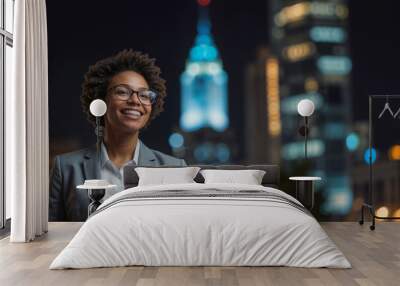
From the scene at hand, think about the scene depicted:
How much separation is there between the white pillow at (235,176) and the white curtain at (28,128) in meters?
1.93

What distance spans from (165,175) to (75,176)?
146 cm

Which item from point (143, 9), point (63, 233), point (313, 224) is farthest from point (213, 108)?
point (313, 224)

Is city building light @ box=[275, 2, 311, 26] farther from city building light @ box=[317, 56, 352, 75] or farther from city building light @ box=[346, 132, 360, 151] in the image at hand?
city building light @ box=[346, 132, 360, 151]

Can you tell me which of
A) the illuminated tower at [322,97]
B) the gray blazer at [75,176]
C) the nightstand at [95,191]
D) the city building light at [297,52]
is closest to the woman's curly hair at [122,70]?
the gray blazer at [75,176]

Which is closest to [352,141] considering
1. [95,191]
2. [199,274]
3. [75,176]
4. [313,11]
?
[313,11]

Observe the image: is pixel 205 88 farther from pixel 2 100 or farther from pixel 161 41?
pixel 2 100

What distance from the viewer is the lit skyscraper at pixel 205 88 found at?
25.2 ft

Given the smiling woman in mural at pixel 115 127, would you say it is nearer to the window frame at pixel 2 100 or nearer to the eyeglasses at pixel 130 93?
the eyeglasses at pixel 130 93

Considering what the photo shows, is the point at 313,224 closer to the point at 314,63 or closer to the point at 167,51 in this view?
the point at 167,51

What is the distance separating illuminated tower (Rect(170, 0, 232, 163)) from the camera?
764 centimetres

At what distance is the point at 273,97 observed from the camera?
7.75 meters

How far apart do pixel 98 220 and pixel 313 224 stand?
1719 millimetres

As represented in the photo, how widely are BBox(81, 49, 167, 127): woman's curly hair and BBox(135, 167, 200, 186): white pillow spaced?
94cm

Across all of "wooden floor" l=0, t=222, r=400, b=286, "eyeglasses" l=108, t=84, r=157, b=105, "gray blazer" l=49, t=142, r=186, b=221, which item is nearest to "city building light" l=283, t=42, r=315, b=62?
"eyeglasses" l=108, t=84, r=157, b=105
